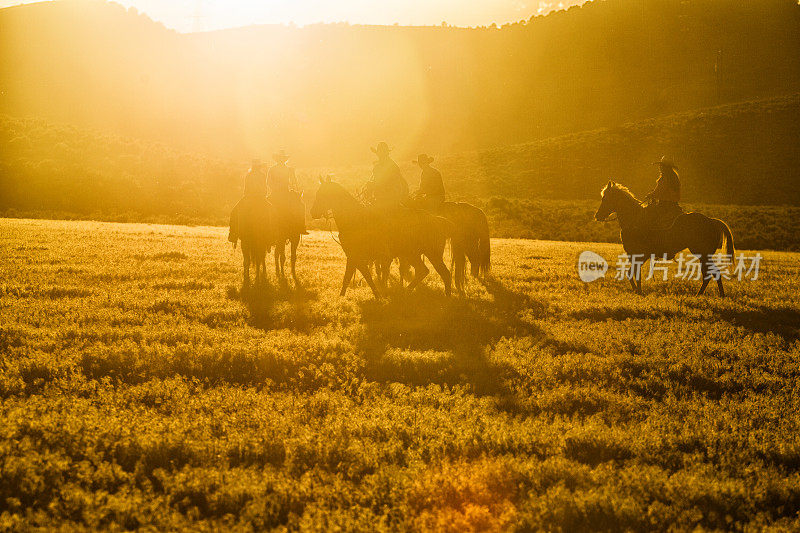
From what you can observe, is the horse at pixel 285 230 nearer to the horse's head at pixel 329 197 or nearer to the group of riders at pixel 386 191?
the group of riders at pixel 386 191

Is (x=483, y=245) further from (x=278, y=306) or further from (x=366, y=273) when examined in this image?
(x=278, y=306)

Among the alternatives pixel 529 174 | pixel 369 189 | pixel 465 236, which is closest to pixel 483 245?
pixel 465 236

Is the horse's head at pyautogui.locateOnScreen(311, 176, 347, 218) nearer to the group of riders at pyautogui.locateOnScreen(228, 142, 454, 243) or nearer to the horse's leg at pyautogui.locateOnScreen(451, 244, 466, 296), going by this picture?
the group of riders at pyautogui.locateOnScreen(228, 142, 454, 243)

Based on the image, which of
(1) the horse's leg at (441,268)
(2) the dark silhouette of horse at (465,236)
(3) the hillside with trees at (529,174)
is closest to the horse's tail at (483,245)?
(2) the dark silhouette of horse at (465,236)

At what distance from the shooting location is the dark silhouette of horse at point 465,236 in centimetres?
1425

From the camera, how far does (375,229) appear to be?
12.3 metres

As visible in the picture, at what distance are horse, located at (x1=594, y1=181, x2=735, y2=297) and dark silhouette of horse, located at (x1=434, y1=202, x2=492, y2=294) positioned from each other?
10.7ft

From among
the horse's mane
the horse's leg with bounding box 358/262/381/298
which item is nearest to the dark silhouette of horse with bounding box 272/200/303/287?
the horse's leg with bounding box 358/262/381/298

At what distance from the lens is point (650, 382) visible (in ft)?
23.7

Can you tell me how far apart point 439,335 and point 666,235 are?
8006mm

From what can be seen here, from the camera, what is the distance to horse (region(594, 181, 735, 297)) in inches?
548

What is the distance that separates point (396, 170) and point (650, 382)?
8.08m

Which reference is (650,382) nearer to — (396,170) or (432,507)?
(432,507)

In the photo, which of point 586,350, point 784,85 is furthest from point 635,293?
point 784,85
